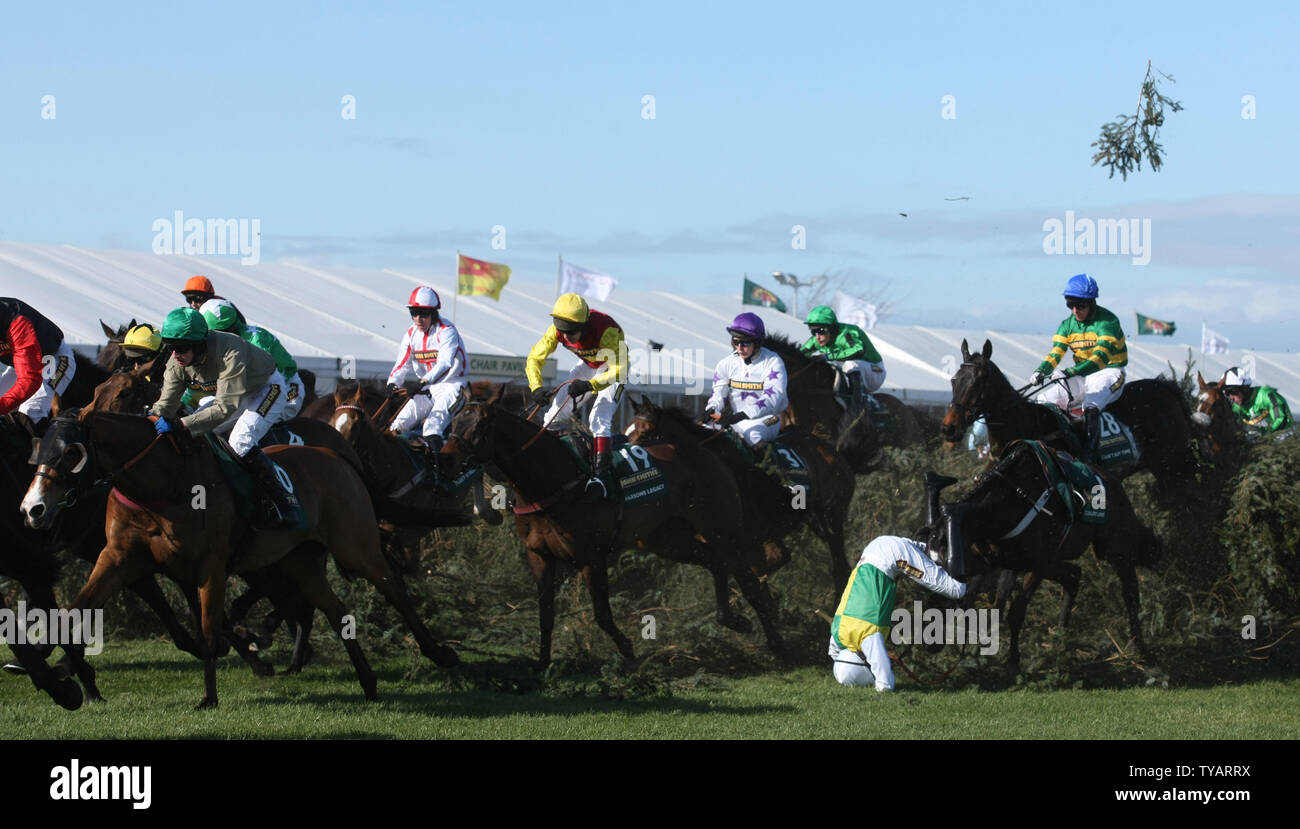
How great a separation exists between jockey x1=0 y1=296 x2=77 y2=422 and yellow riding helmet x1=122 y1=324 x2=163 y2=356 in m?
0.43

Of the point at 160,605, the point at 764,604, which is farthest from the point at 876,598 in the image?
the point at 160,605

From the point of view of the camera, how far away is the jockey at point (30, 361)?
821 centimetres

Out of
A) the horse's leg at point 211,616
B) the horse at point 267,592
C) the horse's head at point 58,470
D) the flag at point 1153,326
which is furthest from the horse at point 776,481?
the flag at point 1153,326

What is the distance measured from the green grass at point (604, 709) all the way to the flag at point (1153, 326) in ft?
89.4

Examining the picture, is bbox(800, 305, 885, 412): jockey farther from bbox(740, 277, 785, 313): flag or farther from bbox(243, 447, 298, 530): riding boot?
bbox(740, 277, 785, 313): flag

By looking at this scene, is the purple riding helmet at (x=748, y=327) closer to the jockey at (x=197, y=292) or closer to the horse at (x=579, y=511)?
the horse at (x=579, y=511)

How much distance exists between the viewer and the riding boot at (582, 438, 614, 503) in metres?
9.84

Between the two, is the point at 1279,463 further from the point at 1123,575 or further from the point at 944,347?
the point at 944,347

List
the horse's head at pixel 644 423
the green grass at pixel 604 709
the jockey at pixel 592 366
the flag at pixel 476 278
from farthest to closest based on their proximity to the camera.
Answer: the flag at pixel 476 278, the horse's head at pixel 644 423, the jockey at pixel 592 366, the green grass at pixel 604 709

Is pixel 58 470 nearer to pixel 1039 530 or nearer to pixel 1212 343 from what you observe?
pixel 1039 530

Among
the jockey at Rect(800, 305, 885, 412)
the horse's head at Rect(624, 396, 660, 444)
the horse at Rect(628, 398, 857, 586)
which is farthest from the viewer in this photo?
the jockey at Rect(800, 305, 885, 412)

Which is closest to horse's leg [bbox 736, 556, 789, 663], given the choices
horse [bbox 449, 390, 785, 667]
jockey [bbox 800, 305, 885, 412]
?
horse [bbox 449, 390, 785, 667]

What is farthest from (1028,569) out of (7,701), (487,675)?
(7,701)
